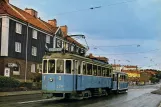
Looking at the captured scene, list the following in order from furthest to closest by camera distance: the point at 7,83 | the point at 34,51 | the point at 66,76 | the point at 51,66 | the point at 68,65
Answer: the point at 34,51 → the point at 7,83 → the point at 51,66 → the point at 68,65 → the point at 66,76

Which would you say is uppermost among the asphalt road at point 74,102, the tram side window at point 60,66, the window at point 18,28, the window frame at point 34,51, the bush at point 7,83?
the window at point 18,28

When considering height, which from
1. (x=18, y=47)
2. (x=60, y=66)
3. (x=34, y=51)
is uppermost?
(x=18, y=47)

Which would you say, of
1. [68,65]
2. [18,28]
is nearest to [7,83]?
[18,28]

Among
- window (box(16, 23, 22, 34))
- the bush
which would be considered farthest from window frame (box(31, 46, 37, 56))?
the bush

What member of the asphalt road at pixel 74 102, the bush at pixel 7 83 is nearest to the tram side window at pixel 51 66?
the asphalt road at pixel 74 102

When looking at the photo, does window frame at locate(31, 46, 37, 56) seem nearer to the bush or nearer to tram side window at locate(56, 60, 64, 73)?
the bush

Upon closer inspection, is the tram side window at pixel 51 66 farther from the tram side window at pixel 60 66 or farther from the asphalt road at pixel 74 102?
the asphalt road at pixel 74 102

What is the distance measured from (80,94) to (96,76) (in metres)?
4.24

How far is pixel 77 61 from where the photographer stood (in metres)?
24.1

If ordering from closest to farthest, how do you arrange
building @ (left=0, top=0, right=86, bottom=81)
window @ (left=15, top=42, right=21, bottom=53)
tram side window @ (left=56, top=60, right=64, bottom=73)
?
1. tram side window @ (left=56, top=60, right=64, bottom=73)
2. building @ (left=0, top=0, right=86, bottom=81)
3. window @ (left=15, top=42, right=21, bottom=53)

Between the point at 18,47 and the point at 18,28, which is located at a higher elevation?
the point at 18,28

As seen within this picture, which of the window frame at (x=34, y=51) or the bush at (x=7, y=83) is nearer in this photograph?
the bush at (x=7, y=83)

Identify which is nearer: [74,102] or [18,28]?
[74,102]

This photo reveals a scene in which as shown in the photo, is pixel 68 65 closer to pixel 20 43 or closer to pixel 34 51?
pixel 20 43
